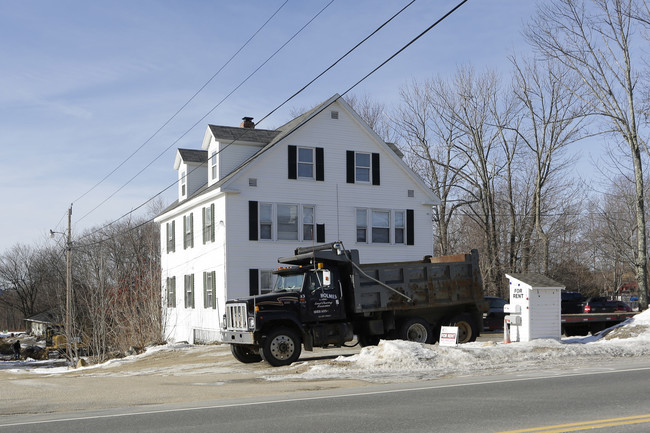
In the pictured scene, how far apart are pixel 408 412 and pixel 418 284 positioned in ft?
34.5

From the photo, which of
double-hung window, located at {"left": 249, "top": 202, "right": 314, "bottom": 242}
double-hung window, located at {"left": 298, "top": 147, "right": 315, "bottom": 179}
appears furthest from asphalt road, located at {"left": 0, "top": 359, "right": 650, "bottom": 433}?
double-hung window, located at {"left": 298, "top": 147, "right": 315, "bottom": 179}

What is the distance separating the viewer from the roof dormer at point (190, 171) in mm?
35625

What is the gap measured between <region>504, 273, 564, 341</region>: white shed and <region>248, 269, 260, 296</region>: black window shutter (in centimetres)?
1171

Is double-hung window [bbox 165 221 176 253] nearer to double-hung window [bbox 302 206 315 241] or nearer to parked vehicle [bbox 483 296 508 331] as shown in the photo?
double-hung window [bbox 302 206 315 241]

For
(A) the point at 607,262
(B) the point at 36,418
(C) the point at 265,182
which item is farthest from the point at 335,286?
→ (A) the point at 607,262

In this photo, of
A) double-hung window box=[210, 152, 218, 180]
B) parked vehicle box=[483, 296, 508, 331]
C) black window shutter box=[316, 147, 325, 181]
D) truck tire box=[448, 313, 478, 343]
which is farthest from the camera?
double-hung window box=[210, 152, 218, 180]

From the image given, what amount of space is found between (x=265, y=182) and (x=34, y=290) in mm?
80897

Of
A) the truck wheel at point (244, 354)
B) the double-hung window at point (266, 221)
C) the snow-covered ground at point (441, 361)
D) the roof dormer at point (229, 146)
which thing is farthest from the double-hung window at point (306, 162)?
the snow-covered ground at point (441, 361)

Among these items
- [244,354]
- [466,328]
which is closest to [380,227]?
[466,328]

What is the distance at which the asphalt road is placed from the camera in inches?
330

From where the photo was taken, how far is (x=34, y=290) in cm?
9969

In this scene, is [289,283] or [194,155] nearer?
[289,283]

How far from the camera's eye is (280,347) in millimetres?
17500

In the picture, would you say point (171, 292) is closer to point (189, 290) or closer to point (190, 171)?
point (189, 290)
